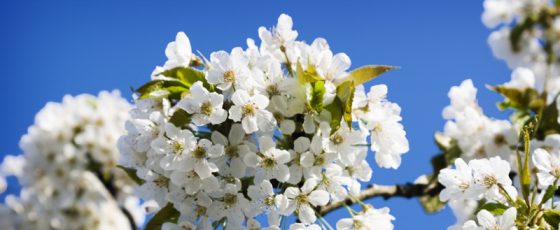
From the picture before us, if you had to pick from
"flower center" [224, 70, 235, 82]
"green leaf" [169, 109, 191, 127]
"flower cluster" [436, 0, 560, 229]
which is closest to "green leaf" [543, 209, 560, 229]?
"flower cluster" [436, 0, 560, 229]

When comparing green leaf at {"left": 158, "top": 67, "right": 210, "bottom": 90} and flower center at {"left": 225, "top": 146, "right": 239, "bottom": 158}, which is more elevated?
green leaf at {"left": 158, "top": 67, "right": 210, "bottom": 90}

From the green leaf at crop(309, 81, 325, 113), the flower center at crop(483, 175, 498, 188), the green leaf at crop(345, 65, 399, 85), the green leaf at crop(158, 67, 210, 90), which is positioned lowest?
the flower center at crop(483, 175, 498, 188)

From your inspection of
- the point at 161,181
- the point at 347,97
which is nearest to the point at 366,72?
the point at 347,97

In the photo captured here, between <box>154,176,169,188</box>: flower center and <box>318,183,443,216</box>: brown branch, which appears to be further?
<box>318,183,443,216</box>: brown branch

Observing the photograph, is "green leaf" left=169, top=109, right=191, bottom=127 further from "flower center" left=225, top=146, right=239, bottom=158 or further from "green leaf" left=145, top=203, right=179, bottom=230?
"green leaf" left=145, top=203, right=179, bottom=230

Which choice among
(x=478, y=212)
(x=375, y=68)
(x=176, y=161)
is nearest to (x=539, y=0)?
(x=375, y=68)

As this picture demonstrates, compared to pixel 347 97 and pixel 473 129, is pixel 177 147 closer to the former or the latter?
pixel 347 97

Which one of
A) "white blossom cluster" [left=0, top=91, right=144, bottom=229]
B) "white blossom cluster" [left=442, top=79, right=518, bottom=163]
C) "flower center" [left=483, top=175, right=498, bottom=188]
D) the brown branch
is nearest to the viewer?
"flower center" [left=483, top=175, right=498, bottom=188]

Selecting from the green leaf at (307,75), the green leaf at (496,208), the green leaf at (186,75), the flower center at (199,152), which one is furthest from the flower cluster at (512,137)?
the green leaf at (186,75)
